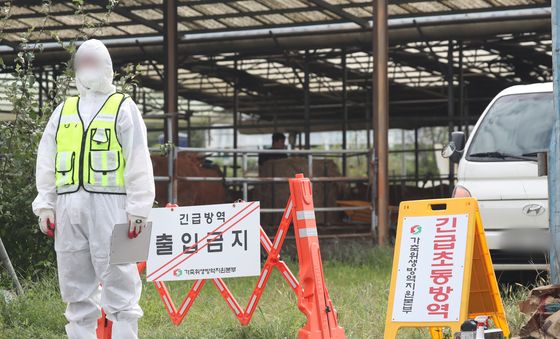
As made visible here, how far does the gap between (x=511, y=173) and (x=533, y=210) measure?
0.41 meters

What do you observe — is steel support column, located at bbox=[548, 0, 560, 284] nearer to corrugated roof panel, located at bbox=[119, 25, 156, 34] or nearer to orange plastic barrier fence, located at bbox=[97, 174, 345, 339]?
orange plastic barrier fence, located at bbox=[97, 174, 345, 339]

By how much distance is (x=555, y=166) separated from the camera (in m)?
7.02

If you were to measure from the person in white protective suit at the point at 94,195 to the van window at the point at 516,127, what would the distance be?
4.25 metres

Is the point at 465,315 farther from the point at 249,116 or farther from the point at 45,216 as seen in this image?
the point at 249,116

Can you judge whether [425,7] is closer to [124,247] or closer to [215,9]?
[215,9]

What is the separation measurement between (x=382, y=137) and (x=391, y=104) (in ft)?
45.2

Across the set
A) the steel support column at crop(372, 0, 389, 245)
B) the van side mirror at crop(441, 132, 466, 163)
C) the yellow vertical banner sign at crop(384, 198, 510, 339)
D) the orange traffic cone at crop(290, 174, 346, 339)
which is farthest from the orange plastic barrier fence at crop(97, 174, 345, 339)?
the steel support column at crop(372, 0, 389, 245)

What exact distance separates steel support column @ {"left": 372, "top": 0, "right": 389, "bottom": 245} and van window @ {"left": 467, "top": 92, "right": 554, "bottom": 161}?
4.24 meters

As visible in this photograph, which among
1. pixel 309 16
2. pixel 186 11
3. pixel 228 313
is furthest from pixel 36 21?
pixel 228 313

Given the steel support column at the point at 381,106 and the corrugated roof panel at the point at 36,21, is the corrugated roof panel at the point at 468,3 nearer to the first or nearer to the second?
the steel support column at the point at 381,106

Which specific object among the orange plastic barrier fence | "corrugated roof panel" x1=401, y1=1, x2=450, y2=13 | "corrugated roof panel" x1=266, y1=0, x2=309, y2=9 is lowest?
the orange plastic barrier fence

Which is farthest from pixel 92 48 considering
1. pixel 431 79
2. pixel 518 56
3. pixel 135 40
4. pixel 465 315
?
pixel 431 79

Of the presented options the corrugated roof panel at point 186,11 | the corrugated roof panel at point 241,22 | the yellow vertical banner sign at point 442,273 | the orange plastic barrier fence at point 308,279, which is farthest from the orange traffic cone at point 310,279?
the corrugated roof panel at point 241,22

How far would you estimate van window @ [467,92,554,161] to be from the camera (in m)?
9.48
